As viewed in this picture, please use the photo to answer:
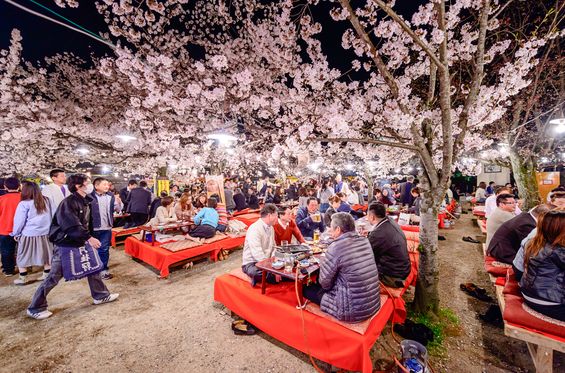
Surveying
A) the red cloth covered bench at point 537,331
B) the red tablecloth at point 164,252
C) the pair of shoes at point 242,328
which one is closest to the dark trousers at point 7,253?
the red tablecloth at point 164,252

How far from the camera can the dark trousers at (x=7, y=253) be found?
6.00 m

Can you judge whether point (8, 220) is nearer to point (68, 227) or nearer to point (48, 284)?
point (48, 284)

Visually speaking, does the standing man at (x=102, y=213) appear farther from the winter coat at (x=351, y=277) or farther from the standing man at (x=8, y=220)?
the winter coat at (x=351, y=277)

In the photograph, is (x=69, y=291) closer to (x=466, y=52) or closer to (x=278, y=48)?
(x=278, y=48)

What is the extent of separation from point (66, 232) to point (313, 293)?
4.25 metres

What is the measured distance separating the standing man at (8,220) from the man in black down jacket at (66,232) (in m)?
2.96

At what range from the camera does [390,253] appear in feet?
13.1

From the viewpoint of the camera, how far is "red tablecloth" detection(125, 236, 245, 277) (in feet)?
19.5

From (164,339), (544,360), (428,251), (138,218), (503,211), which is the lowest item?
(164,339)

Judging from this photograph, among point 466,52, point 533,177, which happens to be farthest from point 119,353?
point 533,177

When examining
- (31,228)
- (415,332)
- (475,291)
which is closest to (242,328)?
(415,332)

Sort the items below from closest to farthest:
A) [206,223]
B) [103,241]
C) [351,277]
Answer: [351,277]
[103,241]
[206,223]

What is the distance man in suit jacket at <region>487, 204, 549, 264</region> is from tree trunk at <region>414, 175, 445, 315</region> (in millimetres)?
1605

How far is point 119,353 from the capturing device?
135 inches
